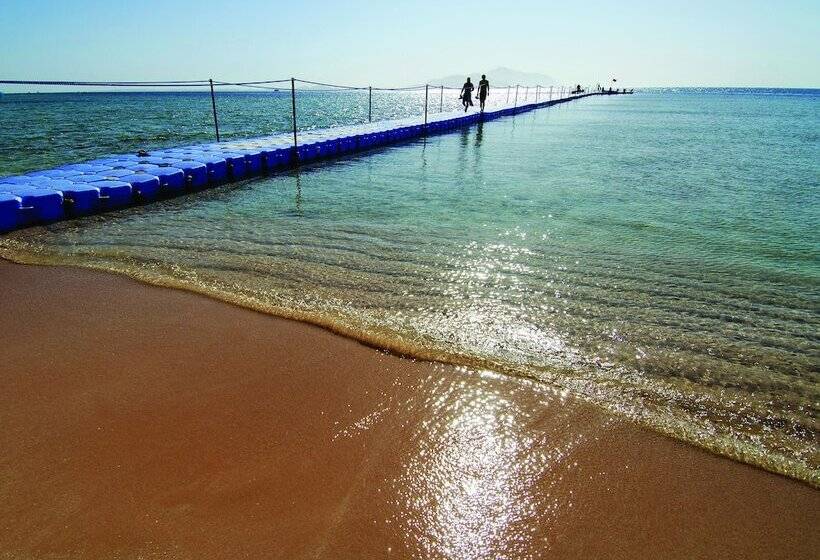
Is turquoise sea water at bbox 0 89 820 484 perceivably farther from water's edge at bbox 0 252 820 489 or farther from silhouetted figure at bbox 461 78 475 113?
silhouetted figure at bbox 461 78 475 113

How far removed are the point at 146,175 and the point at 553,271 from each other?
7.47m

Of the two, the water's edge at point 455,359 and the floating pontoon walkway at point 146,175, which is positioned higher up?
the floating pontoon walkway at point 146,175

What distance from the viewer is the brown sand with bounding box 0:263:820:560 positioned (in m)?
2.16

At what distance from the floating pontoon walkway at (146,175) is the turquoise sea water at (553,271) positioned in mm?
351

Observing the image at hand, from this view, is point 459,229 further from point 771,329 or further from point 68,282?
Result: point 68,282

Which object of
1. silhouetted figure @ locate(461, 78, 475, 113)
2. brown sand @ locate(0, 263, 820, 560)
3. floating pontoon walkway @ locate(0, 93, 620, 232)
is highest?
silhouetted figure @ locate(461, 78, 475, 113)

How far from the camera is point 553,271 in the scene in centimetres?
533

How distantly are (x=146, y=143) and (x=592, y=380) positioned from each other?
805 inches

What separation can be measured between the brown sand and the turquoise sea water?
16.6 inches

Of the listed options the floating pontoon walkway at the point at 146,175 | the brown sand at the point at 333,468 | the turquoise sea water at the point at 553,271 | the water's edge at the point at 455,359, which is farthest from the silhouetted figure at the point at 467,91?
the brown sand at the point at 333,468

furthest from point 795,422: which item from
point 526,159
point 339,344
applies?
point 526,159

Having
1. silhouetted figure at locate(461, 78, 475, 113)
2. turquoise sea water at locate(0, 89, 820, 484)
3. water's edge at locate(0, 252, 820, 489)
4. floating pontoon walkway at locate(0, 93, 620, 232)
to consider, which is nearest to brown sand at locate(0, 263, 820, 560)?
water's edge at locate(0, 252, 820, 489)

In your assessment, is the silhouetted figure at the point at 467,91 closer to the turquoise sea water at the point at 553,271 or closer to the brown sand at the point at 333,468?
the turquoise sea water at the point at 553,271

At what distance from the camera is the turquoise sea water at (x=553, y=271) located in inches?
134
